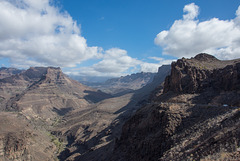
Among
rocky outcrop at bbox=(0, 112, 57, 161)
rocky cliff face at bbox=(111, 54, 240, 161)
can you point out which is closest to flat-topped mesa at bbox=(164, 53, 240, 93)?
rocky cliff face at bbox=(111, 54, 240, 161)

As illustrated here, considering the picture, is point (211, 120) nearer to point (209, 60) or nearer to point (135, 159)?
point (135, 159)

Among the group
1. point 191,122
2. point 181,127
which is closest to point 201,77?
point 191,122

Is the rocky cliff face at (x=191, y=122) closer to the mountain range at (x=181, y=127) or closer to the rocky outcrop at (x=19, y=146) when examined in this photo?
the mountain range at (x=181, y=127)

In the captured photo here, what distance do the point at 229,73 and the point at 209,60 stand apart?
2253cm

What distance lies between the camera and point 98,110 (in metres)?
150

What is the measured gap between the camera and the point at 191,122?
30.1 meters

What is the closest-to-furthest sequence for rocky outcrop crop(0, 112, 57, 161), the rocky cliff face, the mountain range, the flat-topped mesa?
the rocky cliff face → the mountain range → the flat-topped mesa → rocky outcrop crop(0, 112, 57, 161)

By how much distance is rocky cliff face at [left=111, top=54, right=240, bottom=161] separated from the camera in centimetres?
1943

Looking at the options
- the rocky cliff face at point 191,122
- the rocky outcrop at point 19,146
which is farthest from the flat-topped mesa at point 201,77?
the rocky outcrop at point 19,146

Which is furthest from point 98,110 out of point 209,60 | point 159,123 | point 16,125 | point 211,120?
point 211,120

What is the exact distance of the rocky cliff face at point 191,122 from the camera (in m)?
19.4

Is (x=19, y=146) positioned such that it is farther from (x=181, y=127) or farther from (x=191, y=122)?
(x=191, y=122)

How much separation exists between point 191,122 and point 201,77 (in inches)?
971

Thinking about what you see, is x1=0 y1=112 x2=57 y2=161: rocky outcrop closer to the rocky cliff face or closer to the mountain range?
the mountain range
